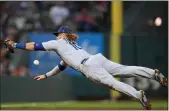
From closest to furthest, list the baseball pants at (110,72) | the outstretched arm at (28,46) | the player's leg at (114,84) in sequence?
the player's leg at (114,84) < the baseball pants at (110,72) < the outstretched arm at (28,46)

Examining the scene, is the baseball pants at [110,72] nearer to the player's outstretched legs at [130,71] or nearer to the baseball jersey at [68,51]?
the player's outstretched legs at [130,71]

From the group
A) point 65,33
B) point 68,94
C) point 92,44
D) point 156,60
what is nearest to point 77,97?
point 68,94

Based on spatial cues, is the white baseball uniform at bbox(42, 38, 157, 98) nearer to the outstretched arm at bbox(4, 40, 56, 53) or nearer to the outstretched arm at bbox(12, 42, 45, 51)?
the outstretched arm at bbox(4, 40, 56, 53)

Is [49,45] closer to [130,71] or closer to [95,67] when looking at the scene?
[95,67]

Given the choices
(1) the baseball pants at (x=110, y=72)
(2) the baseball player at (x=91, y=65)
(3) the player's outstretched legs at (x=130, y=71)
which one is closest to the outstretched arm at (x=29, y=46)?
(2) the baseball player at (x=91, y=65)

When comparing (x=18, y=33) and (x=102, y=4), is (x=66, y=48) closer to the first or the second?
(x=18, y=33)

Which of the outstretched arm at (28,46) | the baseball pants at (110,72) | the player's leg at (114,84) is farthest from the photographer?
the outstretched arm at (28,46)

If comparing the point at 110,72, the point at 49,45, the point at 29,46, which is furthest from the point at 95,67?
the point at 29,46
